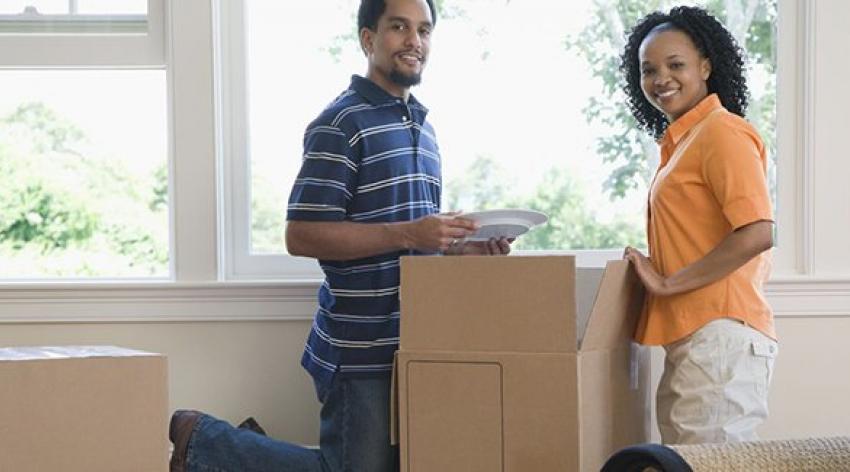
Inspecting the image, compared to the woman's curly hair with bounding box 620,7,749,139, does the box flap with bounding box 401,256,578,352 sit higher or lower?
lower

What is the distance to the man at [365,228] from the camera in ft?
7.52

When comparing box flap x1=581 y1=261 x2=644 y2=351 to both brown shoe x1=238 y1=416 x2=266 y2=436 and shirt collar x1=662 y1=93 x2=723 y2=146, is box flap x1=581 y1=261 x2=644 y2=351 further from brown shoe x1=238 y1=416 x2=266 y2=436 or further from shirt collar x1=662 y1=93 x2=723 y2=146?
brown shoe x1=238 y1=416 x2=266 y2=436

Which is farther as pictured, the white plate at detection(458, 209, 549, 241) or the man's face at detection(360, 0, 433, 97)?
the man's face at detection(360, 0, 433, 97)

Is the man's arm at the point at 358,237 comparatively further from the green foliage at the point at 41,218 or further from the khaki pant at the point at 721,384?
the green foliage at the point at 41,218

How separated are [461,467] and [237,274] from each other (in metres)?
0.98

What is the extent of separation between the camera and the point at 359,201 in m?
2.35

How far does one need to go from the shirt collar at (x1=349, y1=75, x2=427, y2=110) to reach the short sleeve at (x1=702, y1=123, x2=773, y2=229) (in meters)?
0.69

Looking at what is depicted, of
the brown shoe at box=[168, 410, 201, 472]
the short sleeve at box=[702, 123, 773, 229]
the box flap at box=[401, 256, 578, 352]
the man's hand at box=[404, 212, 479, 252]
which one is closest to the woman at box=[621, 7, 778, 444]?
the short sleeve at box=[702, 123, 773, 229]

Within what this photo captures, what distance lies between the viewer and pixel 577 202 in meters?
2.85

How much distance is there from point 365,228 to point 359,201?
90 mm

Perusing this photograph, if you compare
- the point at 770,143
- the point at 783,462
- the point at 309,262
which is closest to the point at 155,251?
the point at 309,262

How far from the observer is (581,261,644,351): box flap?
2.06 meters

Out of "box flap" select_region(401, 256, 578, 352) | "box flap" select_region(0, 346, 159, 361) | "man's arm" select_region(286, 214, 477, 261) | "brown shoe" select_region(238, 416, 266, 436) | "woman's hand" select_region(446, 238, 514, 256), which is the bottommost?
"brown shoe" select_region(238, 416, 266, 436)

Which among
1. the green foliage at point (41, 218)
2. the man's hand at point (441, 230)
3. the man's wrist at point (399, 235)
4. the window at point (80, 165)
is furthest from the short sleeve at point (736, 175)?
the green foliage at point (41, 218)
